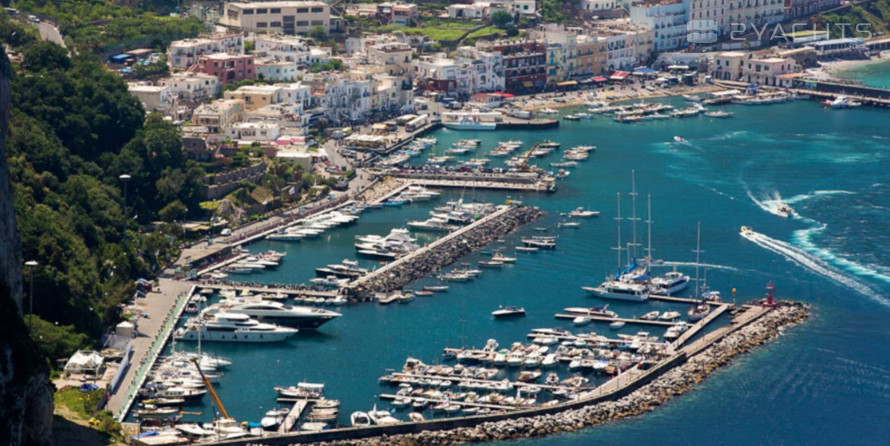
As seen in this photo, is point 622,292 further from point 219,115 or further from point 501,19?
point 501,19

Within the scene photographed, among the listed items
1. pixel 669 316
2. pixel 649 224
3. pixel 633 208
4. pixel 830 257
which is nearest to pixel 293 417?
pixel 669 316

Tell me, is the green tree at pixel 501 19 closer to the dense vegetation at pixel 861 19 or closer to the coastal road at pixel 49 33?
the dense vegetation at pixel 861 19

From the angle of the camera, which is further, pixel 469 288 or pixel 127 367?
pixel 469 288

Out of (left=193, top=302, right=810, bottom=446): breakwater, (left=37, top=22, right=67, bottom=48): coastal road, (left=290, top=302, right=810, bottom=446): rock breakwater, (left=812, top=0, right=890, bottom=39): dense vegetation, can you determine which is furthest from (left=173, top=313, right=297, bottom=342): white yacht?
(left=812, top=0, right=890, bottom=39): dense vegetation

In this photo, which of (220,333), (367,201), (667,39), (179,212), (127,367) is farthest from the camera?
(667,39)

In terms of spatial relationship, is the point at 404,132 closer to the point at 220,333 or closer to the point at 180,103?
the point at 180,103

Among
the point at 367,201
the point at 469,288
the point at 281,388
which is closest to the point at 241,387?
the point at 281,388

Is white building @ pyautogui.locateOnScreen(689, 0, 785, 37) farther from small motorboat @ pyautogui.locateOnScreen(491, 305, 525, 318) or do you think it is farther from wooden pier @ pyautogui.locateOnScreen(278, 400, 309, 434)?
wooden pier @ pyautogui.locateOnScreen(278, 400, 309, 434)
